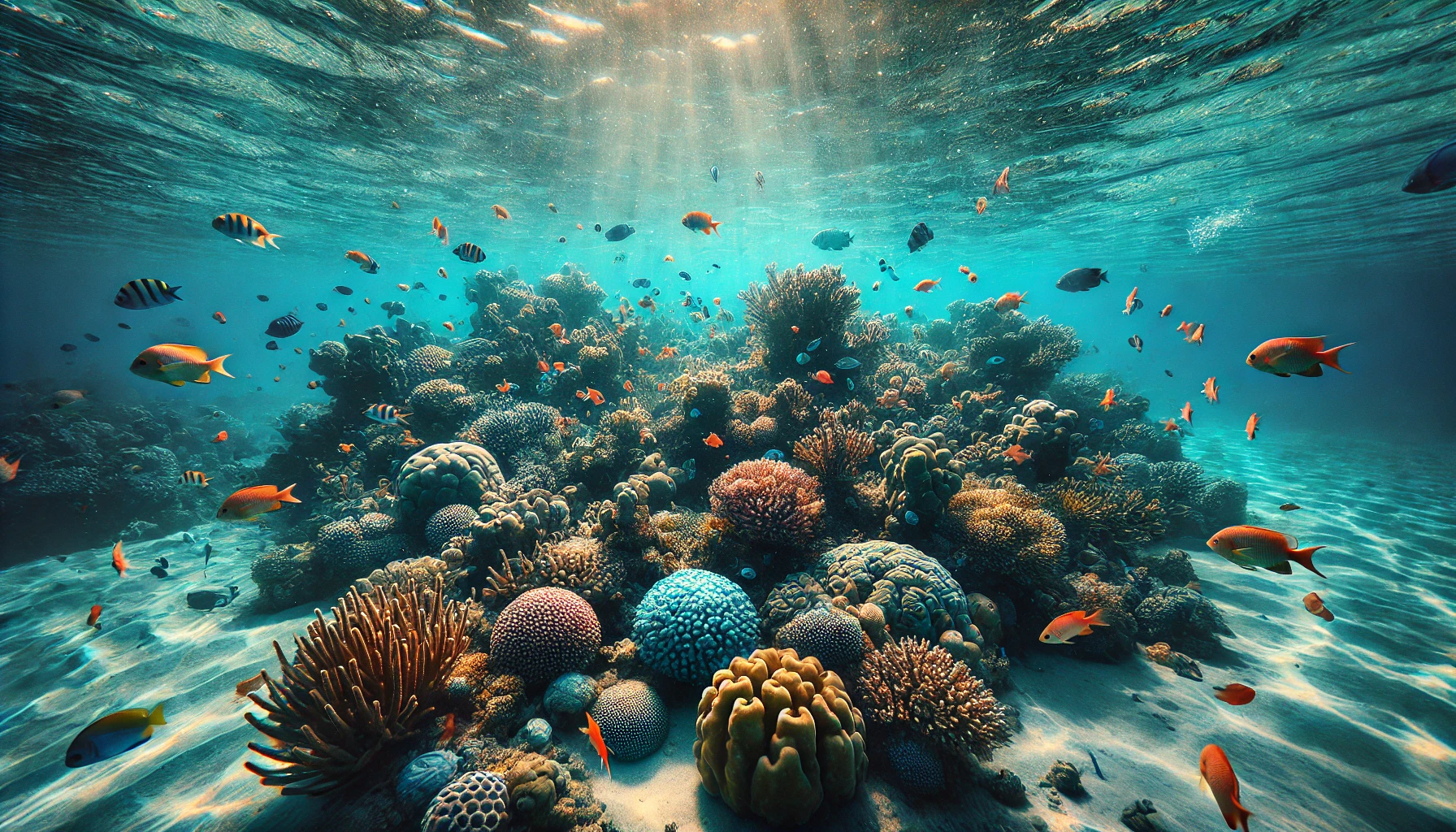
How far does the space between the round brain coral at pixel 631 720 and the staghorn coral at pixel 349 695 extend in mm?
1488

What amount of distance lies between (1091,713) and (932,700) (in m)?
2.55

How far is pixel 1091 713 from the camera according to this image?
4910 millimetres

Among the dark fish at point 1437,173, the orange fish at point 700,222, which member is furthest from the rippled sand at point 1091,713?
the orange fish at point 700,222

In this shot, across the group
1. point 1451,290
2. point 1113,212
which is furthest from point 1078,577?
point 1451,290

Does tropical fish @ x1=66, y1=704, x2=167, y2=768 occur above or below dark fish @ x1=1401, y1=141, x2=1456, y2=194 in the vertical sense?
below

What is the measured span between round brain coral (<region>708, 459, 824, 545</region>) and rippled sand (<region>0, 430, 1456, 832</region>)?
84.2 inches

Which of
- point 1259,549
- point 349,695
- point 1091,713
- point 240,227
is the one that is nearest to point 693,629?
point 349,695

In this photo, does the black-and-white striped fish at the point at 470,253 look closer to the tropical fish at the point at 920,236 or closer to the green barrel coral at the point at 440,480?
the green barrel coral at the point at 440,480

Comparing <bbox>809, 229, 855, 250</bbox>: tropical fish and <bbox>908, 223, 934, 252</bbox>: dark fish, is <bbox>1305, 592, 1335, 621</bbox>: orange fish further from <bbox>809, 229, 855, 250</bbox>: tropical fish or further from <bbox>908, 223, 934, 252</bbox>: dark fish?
<bbox>809, 229, 855, 250</bbox>: tropical fish

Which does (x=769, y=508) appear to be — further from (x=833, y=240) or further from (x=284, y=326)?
(x=284, y=326)

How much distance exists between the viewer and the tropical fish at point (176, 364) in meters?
4.14

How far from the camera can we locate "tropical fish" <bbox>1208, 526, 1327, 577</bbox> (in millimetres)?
3965

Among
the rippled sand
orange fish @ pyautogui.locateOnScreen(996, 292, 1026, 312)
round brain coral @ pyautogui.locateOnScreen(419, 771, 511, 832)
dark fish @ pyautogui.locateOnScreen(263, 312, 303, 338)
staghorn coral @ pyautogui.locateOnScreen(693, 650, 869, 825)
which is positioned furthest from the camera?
orange fish @ pyautogui.locateOnScreen(996, 292, 1026, 312)

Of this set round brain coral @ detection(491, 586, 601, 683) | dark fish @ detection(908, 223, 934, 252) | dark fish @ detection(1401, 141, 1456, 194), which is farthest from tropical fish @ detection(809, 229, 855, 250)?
round brain coral @ detection(491, 586, 601, 683)
